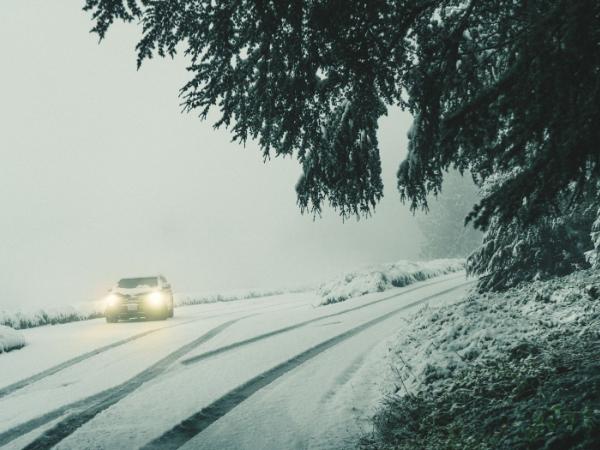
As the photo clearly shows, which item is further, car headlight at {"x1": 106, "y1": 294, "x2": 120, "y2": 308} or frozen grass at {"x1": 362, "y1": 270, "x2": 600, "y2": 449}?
car headlight at {"x1": 106, "y1": 294, "x2": 120, "y2": 308}

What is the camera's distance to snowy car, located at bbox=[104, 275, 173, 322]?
15602 mm

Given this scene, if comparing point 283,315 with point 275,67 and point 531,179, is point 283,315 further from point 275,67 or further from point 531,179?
point 531,179

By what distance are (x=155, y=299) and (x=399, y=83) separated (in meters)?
12.5

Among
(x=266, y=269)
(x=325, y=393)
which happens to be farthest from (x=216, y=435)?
(x=266, y=269)

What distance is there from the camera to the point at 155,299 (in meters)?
15.8

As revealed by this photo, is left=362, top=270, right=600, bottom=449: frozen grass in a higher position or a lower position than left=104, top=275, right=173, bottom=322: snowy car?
lower

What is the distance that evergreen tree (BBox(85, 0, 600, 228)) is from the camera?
2705 millimetres

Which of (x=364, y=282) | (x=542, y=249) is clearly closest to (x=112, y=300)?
(x=364, y=282)

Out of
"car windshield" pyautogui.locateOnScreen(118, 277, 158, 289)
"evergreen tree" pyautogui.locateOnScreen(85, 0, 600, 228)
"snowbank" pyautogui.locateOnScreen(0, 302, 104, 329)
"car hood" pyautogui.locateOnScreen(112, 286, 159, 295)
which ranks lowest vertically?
"snowbank" pyautogui.locateOnScreen(0, 302, 104, 329)

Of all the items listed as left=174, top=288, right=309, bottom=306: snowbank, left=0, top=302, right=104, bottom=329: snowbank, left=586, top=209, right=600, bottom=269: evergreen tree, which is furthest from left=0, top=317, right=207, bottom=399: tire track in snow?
left=174, top=288, right=309, bottom=306: snowbank

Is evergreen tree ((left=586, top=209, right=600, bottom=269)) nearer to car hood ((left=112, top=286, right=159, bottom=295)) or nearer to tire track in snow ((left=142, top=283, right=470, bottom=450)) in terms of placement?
tire track in snow ((left=142, top=283, right=470, bottom=450))

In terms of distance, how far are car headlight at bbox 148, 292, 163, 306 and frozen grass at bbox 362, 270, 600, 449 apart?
33.7ft

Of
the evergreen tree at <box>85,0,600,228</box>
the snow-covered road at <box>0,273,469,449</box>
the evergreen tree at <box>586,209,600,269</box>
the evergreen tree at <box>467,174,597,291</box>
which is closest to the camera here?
the evergreen tree at <box>85,0,600,228</box>

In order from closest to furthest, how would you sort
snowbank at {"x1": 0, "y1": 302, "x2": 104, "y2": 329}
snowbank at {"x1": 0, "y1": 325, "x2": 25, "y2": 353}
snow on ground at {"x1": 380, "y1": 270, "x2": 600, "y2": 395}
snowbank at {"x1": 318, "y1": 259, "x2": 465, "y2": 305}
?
snow on ground at {"x1": 380, "y1": 270, "x2": 600, "y2": 395}
snowbank at {"x1": 0, "y1": 325, "x2": 25, "y2": 353}
snowbank at {"x1": 0, "y1": 302, "x2": 104, "y2": 329}
snowbank at {"x1": 318, "y1": 259, "x2": 465, "y2": 305}
